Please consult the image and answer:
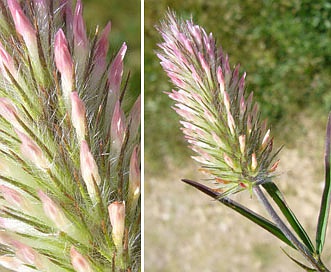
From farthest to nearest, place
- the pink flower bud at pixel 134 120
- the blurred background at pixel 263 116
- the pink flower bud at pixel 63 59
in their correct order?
the blurred background at pixel 263 116
the pink flower bud at pixel 134 120
the pink flower bud at pixel 63 59

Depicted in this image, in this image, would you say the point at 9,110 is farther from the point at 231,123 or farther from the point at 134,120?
the point at 231,123

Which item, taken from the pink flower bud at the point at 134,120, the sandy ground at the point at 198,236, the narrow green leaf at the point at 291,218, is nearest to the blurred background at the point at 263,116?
the sandy ground at the point at 198,236

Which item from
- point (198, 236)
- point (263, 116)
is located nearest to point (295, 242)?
point (263, 116)

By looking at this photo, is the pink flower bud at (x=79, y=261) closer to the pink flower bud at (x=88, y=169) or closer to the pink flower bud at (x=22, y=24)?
the pink flower bud at (x=88, y=169)

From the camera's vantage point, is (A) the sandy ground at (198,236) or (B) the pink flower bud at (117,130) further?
(A) the sandy ground at (198,236)

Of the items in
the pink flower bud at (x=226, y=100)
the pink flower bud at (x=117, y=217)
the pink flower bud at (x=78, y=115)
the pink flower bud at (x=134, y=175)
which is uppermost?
the pink flower bud at (x=226, y=100)

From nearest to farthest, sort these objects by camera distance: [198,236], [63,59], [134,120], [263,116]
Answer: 1. [63,59]
2. [134,120]
3. [263,116]
4. [198,236]

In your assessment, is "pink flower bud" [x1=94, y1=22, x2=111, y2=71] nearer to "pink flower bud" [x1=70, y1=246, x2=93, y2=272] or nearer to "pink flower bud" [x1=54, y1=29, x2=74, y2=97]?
"pink flower bud" [x1=54, y1=29, x2=74, y2=97]

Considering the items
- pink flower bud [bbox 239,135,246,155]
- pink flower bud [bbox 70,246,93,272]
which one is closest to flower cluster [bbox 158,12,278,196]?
pink flower bud [bbox 239,135,246,155]
